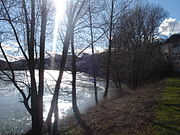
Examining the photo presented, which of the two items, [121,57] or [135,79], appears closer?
[121,57]

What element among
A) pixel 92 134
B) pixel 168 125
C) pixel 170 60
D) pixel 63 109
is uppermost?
pixel 170 60

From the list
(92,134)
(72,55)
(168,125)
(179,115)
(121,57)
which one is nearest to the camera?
(168,125)

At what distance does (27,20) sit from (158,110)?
6338 millimetres

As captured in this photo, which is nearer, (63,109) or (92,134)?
(92,134)

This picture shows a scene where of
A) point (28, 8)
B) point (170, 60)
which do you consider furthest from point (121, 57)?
point (170, 60)

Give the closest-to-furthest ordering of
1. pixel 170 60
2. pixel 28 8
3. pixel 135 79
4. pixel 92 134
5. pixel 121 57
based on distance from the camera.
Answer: pixel 92 134 → pixel 28 8 → pixel 121 57 → pixel 135 79 → pixel 170 60

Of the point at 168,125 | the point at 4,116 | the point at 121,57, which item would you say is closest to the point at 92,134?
the point at 168,125

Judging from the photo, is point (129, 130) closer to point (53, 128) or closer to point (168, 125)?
point (168, 125)

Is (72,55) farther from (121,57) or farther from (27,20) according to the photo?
(121,57)

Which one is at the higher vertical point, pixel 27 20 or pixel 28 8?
pixel 28 8

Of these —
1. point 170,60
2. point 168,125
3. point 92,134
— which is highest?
point 170,60

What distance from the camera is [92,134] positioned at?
23.6 feet

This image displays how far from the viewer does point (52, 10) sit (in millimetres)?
9406

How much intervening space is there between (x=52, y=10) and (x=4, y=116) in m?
8.05
